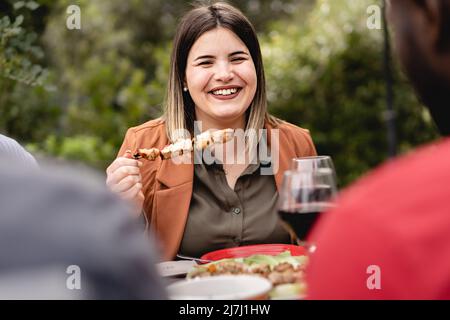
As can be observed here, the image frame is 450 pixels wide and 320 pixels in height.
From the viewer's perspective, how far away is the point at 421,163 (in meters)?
0.79

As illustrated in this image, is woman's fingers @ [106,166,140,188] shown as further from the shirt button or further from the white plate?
the shirt button

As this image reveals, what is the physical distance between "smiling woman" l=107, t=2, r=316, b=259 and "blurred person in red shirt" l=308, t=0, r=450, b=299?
1786 mm

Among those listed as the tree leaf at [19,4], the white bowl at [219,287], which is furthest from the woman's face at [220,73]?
the white bowl at [219,287]

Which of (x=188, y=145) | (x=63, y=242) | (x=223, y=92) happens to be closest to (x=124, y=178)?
(x=188, y=145)

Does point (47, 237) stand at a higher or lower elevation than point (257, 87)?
lower

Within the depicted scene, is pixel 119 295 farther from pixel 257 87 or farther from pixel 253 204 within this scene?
pixel 257 87

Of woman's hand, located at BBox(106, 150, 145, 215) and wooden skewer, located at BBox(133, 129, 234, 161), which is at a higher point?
wooden skewer, located at BBox(133, 129, 234, 161)

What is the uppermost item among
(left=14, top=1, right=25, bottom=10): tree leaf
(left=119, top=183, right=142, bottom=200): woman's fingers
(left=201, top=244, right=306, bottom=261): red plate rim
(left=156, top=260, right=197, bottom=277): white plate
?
(left=14, top=1, right=25, bottom=10): tree leaf

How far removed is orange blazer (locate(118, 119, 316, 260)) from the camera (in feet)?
8.70

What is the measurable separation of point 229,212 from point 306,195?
1.17 m

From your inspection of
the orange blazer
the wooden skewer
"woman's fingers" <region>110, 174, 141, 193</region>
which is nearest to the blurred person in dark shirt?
"woman's fingers" <region>110, 174, 141, 193</region>

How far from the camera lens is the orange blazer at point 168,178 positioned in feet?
8.70
